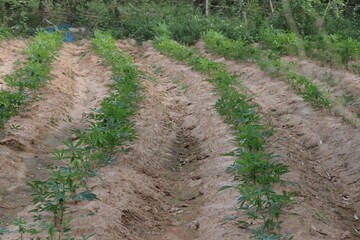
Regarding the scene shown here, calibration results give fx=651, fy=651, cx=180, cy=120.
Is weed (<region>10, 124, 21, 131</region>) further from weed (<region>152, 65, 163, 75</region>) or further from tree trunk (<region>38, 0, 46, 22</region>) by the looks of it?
tree trunk (<region>38, 0, 46, 22</region>)

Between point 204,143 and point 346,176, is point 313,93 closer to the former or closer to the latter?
point 204,143

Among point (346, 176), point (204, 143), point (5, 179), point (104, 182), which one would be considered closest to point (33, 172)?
point (5, 179)

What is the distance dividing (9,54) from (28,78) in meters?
5.62

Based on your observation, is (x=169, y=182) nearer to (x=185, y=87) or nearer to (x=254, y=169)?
(x=254, y=169)

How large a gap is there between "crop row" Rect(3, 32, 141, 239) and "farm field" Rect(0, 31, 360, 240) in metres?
0.12

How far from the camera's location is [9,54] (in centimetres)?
1622

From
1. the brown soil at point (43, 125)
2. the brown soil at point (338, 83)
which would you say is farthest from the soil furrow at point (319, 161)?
the brown soil at point (43, 125)

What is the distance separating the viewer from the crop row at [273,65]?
1041 centimetres

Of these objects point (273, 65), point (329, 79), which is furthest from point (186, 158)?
point (273, 65)

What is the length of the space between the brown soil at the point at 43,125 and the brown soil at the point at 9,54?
38.9 inches

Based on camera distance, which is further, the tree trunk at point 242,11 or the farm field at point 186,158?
the tree trunk at point 242,11

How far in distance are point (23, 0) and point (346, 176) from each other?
18.3m

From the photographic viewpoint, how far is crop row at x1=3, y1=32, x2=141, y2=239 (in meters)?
5.01

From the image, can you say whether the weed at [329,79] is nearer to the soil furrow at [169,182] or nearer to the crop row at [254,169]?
the crop row at [254,169]
